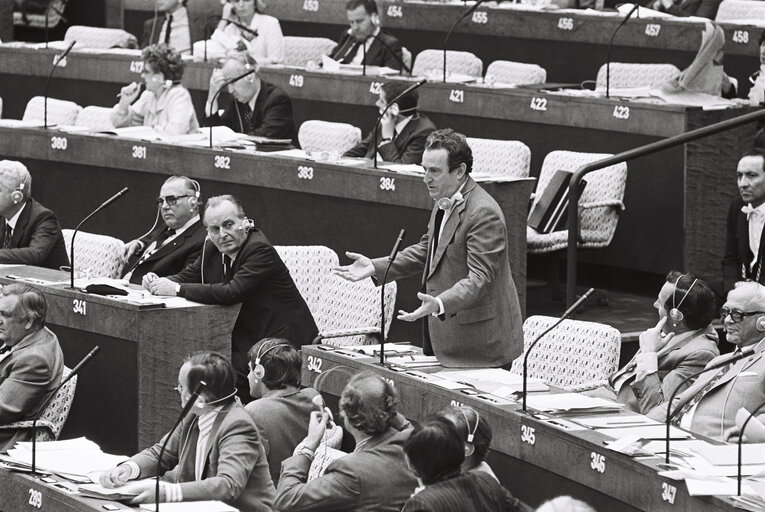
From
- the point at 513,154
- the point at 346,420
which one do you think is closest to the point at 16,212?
the point at 513,154

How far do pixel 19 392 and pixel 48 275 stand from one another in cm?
106

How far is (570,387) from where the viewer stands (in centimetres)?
535

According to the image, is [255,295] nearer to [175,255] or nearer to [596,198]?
[175,255]

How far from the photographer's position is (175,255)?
6.52 metres

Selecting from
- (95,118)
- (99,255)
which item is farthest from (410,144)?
(95,118)

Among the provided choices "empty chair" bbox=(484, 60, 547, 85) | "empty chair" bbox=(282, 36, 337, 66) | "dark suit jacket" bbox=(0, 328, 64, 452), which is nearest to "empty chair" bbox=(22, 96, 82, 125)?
"empty chair" bbox=(282, 36, 337, 66)

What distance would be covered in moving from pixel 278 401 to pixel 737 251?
2.34 m

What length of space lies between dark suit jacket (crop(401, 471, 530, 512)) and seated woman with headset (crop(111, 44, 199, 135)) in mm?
4887

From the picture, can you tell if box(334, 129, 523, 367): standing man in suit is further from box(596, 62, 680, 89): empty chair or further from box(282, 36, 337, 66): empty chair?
box(282, 36, 337, 66): empty chair

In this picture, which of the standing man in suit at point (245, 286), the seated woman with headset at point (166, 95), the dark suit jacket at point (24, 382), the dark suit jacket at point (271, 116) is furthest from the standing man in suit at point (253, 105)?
the dark suit jacket at point (24, 382)

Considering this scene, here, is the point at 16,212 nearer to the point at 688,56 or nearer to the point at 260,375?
the point at 260,375

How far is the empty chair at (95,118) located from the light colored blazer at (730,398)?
4.91m

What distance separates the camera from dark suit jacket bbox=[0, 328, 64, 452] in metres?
5.50

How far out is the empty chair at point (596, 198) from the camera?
24.0 feet
